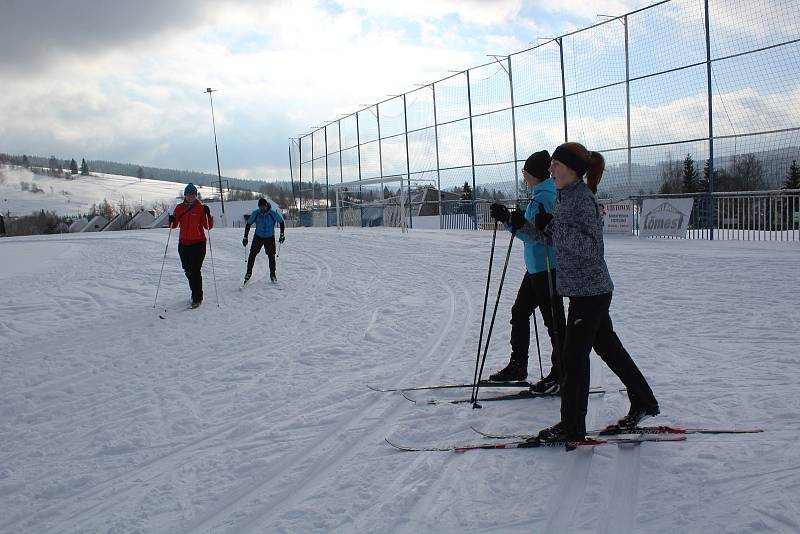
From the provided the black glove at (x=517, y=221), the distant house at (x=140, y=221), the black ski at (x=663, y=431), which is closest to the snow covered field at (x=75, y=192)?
Answer: the distant house at (x=140, y=221)

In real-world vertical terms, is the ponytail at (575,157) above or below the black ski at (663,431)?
above

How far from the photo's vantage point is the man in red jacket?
9.32m

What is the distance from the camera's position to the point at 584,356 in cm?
340

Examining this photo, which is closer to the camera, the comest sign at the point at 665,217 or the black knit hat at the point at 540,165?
the black knit hat at the point at 540,165

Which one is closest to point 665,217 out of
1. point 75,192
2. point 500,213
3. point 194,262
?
point 194,262

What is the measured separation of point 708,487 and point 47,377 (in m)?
5.71

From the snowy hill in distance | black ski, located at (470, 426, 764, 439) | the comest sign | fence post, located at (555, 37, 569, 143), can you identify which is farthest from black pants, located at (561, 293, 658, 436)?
the snowy hill in distance

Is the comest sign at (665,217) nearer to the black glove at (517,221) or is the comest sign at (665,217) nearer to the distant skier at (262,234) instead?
the distant skier at (262,234)

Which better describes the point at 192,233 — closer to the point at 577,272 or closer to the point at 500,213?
the point at 500,213

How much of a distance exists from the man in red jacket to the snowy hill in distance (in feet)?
373

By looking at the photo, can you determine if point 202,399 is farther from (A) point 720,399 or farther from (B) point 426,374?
(A) point 720,399

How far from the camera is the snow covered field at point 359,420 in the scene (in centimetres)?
299

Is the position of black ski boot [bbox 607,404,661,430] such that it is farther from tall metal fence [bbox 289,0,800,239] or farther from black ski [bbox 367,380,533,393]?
tall metal fence [bbox 289,0,800,239]

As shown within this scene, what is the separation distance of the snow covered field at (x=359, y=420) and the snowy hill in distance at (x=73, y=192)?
382ft
